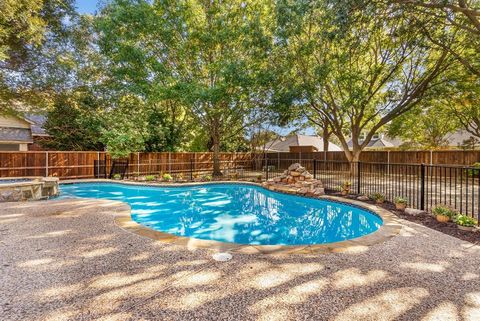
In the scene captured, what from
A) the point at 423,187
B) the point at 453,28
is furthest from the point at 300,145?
the point at 423,187

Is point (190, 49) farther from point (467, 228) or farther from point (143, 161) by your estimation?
point (467, 228)

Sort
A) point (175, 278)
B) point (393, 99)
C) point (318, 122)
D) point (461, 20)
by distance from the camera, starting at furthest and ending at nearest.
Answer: point (318, 122) → point (393, 99) → point (461, 20) → point (175, 278)

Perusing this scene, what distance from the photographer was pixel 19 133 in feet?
55.8

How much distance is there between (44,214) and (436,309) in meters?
7.04

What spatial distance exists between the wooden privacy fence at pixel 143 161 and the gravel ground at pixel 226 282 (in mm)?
10064

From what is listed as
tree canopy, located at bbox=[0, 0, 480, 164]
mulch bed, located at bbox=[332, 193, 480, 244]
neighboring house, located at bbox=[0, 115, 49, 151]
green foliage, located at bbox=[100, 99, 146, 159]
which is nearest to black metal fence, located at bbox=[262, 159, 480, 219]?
mulch bed, located at bbox=[332, 193, 480, 244]

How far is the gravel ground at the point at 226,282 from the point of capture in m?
2.06

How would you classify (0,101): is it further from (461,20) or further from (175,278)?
(461,20)

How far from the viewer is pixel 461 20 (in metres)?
7.57

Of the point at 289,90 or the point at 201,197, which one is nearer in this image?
the point at 201,197

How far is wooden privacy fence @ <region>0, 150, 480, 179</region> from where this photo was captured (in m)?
11.6

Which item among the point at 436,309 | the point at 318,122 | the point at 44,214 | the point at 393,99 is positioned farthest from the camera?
the point at 318,122

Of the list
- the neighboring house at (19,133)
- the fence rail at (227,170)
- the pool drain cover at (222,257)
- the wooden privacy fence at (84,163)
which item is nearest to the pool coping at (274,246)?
the pool drain cover at (222,257)

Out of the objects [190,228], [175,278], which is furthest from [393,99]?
[175,278]
